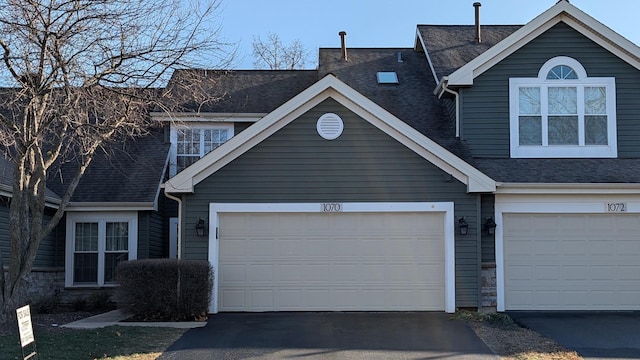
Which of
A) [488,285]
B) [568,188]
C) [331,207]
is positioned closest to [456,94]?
[568,188]

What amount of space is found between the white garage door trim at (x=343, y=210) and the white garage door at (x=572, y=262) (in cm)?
133

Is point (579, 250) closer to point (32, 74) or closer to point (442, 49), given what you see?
point (442, 49)

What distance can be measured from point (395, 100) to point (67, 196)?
868cm

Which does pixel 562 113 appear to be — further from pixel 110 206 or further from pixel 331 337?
pixel 110 206

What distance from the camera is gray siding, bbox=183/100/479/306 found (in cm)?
1395

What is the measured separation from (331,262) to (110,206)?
615 centimetres

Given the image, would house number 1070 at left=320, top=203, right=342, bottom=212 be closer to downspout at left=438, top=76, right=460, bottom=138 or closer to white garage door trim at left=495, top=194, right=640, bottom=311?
white garage door trim at left=495, top=194, right=640, bottom=311

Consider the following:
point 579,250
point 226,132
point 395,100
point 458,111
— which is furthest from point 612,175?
point 226,132

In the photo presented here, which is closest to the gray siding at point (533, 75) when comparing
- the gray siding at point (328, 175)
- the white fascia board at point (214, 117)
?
the gray siding at point (328, 175)

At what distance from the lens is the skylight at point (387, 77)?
19031 mm

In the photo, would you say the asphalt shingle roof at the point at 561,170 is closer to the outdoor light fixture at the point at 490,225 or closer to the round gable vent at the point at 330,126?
the outdoor light fixture at the point at 490,225

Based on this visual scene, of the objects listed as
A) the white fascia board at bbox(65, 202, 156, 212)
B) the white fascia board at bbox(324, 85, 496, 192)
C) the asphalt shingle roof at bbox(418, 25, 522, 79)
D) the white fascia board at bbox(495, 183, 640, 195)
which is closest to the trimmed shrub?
the white fascia board at bbox(65, 202, 156, 212)

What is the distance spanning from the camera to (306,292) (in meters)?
14.0

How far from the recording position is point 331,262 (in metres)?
14.0
